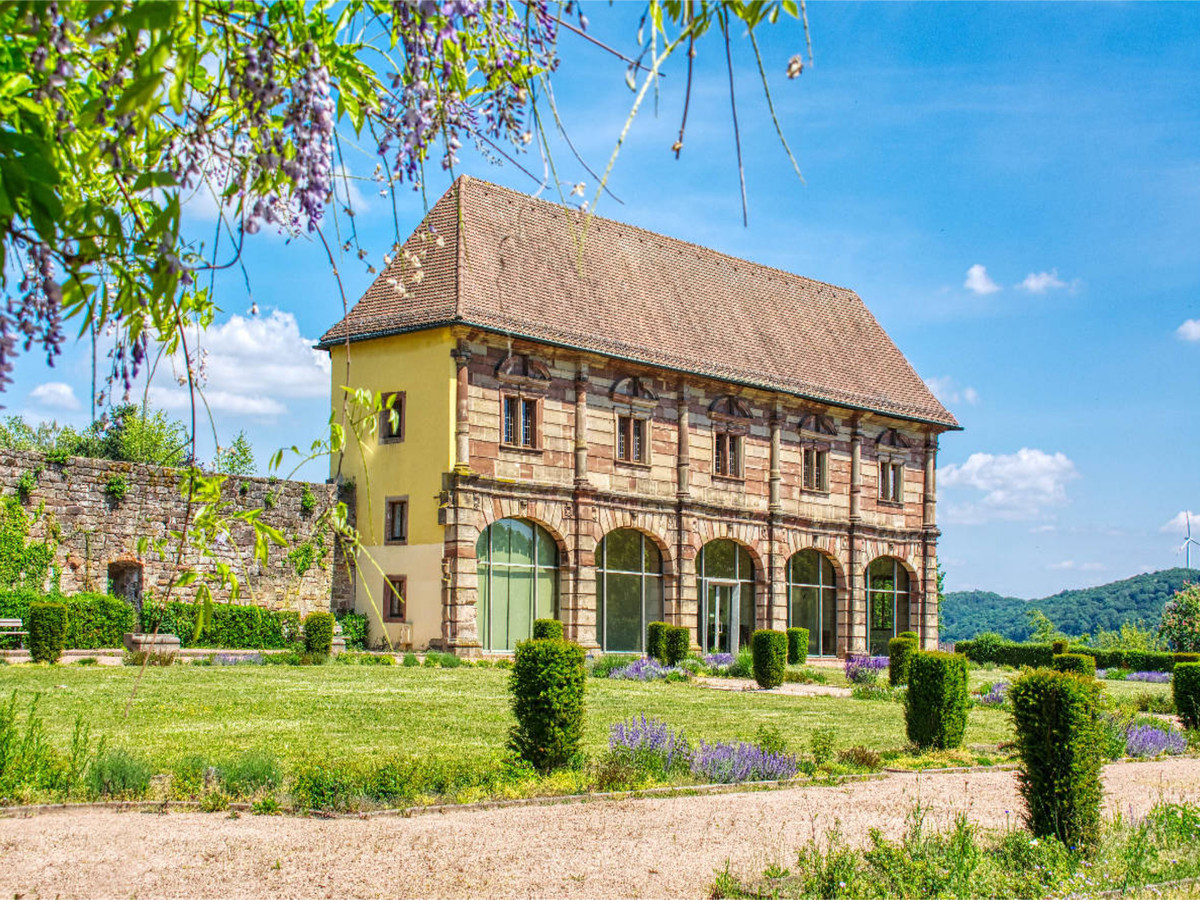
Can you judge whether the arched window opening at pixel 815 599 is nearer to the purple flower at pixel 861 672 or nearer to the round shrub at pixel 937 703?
the purple flower at pixel 861 672

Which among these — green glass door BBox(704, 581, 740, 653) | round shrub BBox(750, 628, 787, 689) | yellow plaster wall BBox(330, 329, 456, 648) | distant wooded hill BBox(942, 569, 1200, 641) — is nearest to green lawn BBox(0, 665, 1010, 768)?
round shrub BBox(750, 628, 787, 689)

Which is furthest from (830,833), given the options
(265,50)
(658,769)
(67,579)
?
(67,579)

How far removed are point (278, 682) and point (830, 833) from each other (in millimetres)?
13416

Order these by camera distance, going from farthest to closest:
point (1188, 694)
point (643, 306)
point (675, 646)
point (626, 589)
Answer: point (643, 306), point (626, 589), point (675, 646), point (1188, 694)

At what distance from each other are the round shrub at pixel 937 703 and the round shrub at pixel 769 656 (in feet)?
29.4

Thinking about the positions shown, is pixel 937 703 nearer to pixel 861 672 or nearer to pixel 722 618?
pixel 861 672

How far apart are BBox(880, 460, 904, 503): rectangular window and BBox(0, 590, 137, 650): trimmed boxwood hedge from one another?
23.8 m

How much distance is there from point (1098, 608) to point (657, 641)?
325 ft

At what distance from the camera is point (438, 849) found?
8086 millimetres

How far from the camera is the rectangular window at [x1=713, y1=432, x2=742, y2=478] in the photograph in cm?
3538

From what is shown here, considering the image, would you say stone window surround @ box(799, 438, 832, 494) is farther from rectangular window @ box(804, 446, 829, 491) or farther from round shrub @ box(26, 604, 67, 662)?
round shrub @ box(26, 604, 67, 662)

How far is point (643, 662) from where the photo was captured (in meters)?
26.7

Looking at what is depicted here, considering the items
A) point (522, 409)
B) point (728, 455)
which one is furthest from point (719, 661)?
point (522, 409)

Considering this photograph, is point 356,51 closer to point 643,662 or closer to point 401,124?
point 401,124
